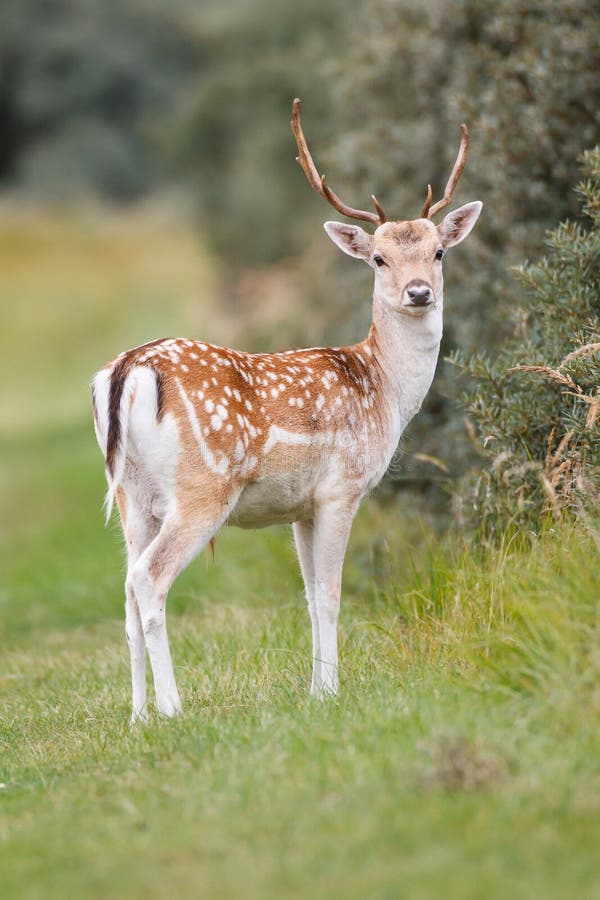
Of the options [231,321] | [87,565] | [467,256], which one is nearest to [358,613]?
[467,256]

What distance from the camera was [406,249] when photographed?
18.9ft

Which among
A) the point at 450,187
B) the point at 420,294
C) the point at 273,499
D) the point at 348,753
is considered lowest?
the point at 348,753

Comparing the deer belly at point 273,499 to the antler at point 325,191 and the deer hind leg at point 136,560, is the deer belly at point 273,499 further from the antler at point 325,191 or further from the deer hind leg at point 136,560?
the antler at point 325,191

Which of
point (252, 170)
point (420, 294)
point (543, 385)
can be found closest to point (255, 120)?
point (252, 170)

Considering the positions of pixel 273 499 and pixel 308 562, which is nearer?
pixel 273 499

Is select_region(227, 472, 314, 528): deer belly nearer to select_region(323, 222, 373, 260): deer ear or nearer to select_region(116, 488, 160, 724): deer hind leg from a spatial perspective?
select_region(116, 488, 160, 724): deer hind leg

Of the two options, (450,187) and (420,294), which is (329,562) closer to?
(420,294)

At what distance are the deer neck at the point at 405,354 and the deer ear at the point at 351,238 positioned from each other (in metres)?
0.21

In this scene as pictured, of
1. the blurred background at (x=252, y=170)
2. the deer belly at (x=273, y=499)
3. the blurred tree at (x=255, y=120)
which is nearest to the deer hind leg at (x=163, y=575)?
the deer belly at (x=273, y=499)

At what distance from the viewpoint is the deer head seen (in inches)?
224

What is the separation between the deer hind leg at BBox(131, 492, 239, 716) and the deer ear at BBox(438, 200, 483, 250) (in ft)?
5.91

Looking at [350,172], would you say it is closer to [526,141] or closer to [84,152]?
[526,141]

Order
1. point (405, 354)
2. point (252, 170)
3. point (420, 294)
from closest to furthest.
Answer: point (420, 294) < point (405, 354) < point (252, 170)

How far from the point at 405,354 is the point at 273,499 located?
1003 millimetres
